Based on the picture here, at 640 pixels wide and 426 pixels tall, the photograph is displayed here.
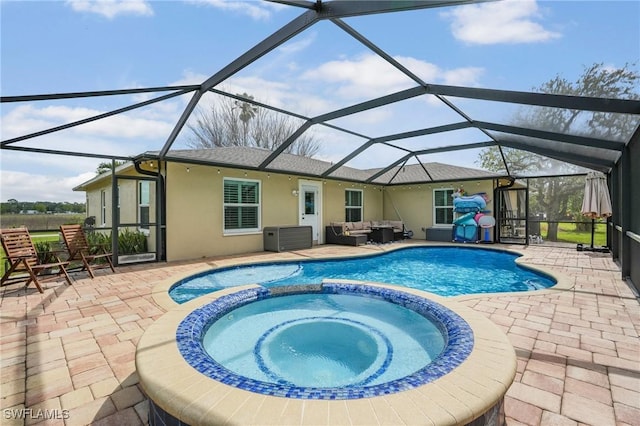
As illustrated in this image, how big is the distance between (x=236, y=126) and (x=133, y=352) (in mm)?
19069

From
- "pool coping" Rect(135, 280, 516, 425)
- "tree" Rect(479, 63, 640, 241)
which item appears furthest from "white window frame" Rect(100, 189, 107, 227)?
"tree" Rect(479, 63, 640, 241)

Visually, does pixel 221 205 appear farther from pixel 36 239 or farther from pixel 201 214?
pixel 36 239

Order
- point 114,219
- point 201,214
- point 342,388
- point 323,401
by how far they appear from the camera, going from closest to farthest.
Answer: point 323,401, point 342,388, point 114,219, point 201,214

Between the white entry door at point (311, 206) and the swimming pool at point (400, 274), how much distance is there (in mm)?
3159

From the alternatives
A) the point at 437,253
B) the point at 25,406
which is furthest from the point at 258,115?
the point at 25,406

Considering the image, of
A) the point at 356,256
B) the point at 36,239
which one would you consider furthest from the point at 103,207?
the point at 356,256

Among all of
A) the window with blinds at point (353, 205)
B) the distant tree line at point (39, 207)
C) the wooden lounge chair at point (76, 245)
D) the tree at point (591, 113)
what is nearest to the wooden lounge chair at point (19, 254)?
the wooden lounge chair at point (76, 245)

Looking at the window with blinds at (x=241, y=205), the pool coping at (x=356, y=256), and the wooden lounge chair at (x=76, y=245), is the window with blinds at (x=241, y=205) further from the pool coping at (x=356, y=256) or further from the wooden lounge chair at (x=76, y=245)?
the wooden lounge chair at (x=76, y=245)

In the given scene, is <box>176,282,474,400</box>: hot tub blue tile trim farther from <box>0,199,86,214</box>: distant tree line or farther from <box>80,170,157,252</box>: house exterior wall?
<box>0,199,86,214</box>: distant tree line

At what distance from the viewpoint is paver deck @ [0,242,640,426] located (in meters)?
2.11

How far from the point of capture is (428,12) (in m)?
3.71

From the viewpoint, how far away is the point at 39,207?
A: 591 inches

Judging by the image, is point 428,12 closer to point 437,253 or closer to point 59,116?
point 59,116

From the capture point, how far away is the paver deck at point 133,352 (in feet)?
6.91
